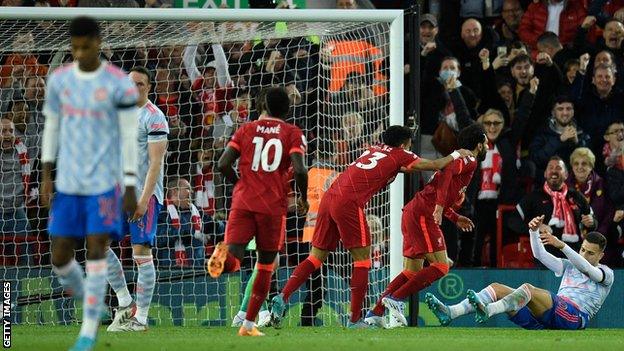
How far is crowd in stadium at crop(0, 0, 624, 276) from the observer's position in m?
14.4

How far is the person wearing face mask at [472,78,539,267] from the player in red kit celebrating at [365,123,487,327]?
7.73 feet

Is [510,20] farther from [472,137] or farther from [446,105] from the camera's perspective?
[472,137]

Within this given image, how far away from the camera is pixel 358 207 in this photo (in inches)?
502

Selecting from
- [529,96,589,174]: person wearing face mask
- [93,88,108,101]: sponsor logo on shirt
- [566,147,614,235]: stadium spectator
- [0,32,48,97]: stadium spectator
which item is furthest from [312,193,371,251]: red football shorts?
[93,88,108,101]: sponsor logo on shirt

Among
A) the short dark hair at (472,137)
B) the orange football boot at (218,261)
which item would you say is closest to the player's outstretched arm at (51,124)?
the orange football boot at (218,261)

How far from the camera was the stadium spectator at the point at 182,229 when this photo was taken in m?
14.4

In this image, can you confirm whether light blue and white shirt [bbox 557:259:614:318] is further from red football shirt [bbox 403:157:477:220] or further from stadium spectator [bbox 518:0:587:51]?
stadium spectator [bbox 518:0:587:51]

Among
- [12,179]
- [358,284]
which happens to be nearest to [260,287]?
[358,284]

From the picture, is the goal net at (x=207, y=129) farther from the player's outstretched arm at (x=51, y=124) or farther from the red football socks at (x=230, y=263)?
the player's outstretched arm at (x=51, y=124)

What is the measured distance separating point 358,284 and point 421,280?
32.1 inches

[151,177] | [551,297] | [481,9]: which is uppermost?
[481,9]

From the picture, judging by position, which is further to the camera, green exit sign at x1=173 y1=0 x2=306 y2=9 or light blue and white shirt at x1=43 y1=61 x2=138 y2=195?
green exit sign at x1=173 y1=0 x2=306 y2=9

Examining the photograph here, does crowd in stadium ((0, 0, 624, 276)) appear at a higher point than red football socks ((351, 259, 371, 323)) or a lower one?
higher

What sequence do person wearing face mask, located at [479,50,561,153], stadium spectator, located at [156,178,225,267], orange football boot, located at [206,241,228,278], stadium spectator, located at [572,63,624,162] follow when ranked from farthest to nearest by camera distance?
stadium spectator, located at [572,63,624,162], person wearing face mask, located at [479,50,561,153], stadium spectator, located at [156,178,225,267], orange football boot, located at [206,241,228,278]
